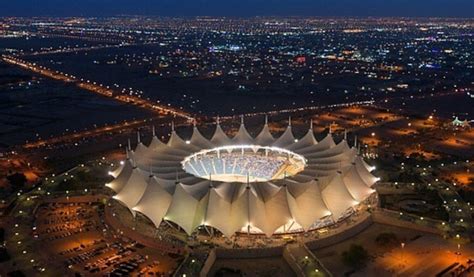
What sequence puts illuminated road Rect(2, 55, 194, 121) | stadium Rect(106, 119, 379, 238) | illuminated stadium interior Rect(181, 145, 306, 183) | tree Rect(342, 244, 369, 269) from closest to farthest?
tree Rect(342, 244, 369, 269), stadium Rect(106, 119, 379, 238), illuminated stadium interior Rect(181, 145, 306, 183), illuminated road Rect(2, 55, 194, 121)

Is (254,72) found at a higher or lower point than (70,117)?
higher

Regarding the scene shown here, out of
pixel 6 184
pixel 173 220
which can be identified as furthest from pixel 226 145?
pixel 6 184

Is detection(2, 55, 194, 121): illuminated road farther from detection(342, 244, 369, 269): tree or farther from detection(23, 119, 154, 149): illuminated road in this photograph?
detection(342, 244, 369, 269): tree

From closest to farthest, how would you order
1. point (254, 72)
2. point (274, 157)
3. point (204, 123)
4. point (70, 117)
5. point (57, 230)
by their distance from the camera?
point (57, 230) < point (274, 157) < point (204, 123) < point (70, 117) < point (254, 72)

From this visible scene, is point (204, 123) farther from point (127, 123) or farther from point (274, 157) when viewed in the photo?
point (274, 157)

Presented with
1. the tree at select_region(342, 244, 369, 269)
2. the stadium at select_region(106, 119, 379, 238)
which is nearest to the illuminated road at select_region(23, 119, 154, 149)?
the stadium at select_region(106, 119, 379, 238)

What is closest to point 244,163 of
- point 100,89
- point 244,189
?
point 244,189
